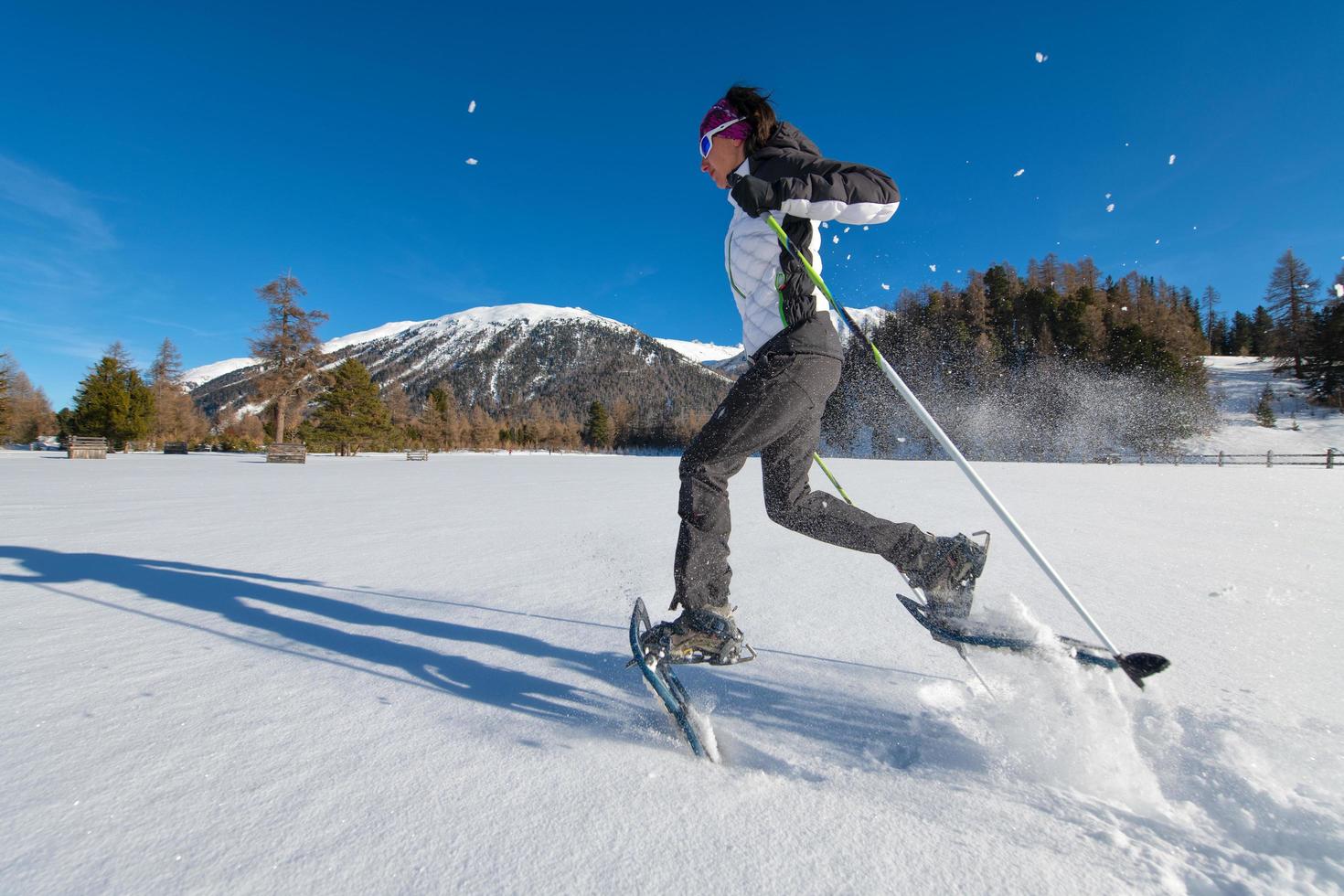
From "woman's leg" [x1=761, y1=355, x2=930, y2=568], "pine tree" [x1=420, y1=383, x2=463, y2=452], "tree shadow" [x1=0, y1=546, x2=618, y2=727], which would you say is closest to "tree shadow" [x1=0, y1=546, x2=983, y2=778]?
"tree shadow" [x1=0, y1=546, x2=618, y2=727]

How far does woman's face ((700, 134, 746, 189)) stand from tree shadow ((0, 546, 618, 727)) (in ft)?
6.15

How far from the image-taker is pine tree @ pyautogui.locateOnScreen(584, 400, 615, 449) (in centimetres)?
8569

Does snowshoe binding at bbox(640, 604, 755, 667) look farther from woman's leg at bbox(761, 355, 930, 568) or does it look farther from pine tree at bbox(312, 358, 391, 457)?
pine tree at bbox(312, 358, 391, 457)

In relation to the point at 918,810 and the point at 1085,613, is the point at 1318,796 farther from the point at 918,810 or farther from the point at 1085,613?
the point at 918,810

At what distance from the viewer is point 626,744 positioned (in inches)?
57.7

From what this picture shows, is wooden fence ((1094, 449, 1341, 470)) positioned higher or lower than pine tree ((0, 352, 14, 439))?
lower

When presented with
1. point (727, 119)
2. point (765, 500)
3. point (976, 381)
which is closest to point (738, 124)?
point (727, 119)

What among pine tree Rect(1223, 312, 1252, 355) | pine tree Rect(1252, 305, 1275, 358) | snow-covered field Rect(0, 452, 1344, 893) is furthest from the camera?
pine tree Rect(1223, 312, 1252, 355)

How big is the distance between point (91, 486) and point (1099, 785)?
13927mm

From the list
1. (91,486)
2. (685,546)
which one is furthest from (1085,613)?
(91,486)

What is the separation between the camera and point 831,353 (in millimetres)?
1906

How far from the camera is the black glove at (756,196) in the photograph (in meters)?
1.72

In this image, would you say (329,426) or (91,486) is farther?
(329,426)

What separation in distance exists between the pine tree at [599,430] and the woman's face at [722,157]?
8387 cm
